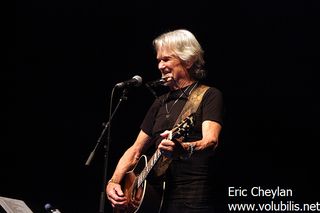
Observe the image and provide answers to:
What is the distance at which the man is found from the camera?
7.48 feet

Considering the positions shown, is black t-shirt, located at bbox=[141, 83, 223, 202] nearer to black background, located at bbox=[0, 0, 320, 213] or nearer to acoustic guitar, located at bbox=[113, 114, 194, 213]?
acoustic guitar, located at bbox=[113, 114, 194, 213]

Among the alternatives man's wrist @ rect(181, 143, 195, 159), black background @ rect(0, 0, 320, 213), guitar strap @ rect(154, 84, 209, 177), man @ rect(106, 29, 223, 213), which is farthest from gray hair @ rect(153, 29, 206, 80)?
black background @ rect(0, 0, 320, 213)

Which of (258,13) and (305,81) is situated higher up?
(258,13)

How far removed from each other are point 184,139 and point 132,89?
1.52 meters

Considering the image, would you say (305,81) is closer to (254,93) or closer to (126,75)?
(254,93)

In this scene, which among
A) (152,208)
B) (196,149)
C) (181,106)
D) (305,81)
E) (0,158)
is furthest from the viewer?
(0,158)

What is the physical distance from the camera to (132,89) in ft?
12.4

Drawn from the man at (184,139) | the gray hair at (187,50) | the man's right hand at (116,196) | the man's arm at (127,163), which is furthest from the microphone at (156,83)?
the man's right hand at (116,196)

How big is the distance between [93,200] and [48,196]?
40cm

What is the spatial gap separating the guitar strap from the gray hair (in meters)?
0.14

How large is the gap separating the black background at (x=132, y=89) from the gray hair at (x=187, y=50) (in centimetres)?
112

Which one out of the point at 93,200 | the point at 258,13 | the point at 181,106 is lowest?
the point at 93,200

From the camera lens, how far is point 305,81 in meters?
3.83

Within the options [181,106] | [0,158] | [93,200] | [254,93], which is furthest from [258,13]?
[0,158]
